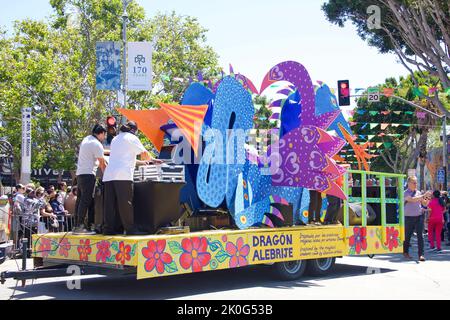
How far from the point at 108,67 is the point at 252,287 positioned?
Result: 15.8m

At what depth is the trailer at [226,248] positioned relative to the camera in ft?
26.4

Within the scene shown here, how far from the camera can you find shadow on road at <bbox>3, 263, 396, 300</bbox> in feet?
28.5

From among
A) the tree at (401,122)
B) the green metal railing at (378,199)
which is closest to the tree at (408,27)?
the tree at (401,122)

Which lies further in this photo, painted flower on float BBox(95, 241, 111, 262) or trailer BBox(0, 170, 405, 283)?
painted flower on float BBox(95, 241, 111, 262)

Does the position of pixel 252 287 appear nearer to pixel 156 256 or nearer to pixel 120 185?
pixel 156 256

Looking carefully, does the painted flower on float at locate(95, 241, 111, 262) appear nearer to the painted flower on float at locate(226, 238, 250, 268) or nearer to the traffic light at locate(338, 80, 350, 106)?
the painted flower on float at locate(226, 238, 250, 268)

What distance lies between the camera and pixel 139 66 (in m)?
23.8

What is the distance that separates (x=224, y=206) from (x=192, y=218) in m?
0.62

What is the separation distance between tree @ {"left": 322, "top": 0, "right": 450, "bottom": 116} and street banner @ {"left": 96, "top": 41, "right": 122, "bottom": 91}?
10547mm

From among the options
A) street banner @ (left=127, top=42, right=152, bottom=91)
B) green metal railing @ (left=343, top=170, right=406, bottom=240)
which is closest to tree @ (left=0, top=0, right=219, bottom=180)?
street banner @ (left=127, top=42, right=152, bottom=91)

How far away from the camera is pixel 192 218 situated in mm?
9781

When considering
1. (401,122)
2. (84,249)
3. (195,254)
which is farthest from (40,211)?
(401,122)

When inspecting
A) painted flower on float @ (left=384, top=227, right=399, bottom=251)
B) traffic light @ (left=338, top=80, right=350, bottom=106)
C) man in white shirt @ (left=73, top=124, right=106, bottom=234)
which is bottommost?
painted flower on float @ (left=384, top=227, right=399, bottom=251)

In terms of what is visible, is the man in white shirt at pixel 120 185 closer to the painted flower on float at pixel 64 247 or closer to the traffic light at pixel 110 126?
the painted flower on float at pixel 64 247
